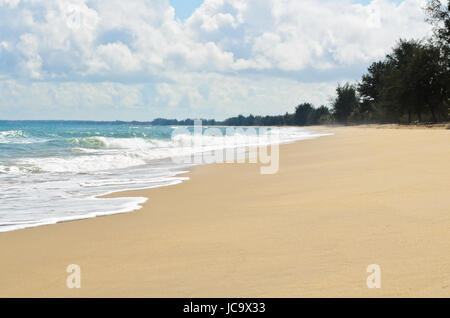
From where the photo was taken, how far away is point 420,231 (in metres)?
3.48

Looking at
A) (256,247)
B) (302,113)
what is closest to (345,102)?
(302,113)

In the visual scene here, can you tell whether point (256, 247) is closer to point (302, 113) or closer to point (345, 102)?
point (345, 102)

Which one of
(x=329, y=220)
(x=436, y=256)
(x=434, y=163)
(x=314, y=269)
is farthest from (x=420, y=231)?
(x=434, y=163)

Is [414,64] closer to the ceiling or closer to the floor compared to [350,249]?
closer to the ceiling

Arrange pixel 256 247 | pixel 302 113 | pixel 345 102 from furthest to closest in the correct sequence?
pixel 302 113, pixel 345 102, pixel 256 247

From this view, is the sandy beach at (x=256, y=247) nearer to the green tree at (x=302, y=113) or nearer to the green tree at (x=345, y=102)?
the green tree at (x=345, y=102)

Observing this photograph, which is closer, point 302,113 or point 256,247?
point 256,247

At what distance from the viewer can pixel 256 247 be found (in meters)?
3.44

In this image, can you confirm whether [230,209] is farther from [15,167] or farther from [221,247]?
[15,167]

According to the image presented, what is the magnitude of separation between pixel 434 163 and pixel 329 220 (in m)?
4.42

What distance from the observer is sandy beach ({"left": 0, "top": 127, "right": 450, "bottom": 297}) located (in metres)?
2.62

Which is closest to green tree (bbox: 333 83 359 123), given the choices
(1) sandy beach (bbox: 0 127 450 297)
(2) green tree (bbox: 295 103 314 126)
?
(2) green tree (bbox: 295 103 314 126)

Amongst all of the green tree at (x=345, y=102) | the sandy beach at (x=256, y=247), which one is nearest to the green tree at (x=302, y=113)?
the green tree at (x=345, y=102)

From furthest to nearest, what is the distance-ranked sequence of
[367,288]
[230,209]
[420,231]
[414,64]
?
1. [414,64]
2. [230,209]
3. [420,231]
4. [367,288]
